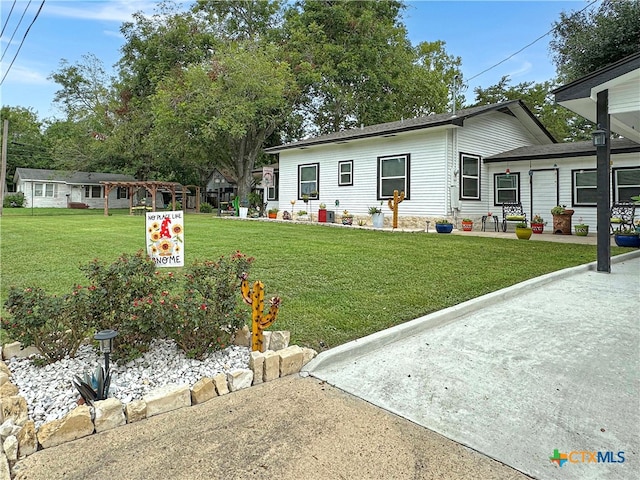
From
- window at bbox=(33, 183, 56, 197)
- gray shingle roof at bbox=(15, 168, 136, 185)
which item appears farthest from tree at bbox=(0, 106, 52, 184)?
window at bbox=(33, 183, 56, 197)

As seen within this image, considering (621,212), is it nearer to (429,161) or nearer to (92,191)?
(429,161)

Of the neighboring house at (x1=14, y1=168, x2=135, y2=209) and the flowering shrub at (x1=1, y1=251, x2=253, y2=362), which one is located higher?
the neighboring house at (x1=14, y1=168, x2=135, y2=209)

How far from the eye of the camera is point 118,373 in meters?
2.58

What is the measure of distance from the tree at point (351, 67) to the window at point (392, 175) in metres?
10.5

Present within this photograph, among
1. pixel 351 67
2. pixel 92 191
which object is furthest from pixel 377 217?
pixel 92 191

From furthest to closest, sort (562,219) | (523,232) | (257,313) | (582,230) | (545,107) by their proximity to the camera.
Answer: (545,107) → (562,219) → (582,230) → (523,232) → (257,313)

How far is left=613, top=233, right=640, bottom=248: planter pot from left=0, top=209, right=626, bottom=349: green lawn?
2.38 ft

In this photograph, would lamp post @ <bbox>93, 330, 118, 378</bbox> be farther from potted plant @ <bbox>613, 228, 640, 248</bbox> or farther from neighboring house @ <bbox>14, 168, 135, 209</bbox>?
neighboring house @ <bbox>14, 168, 135, 209</bbox>

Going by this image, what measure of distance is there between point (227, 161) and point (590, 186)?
18.8 m

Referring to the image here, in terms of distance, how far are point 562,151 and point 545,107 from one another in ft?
61.8

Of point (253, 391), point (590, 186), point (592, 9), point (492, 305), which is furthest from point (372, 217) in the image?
point (253, 391)

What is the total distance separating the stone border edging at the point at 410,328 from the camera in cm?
287

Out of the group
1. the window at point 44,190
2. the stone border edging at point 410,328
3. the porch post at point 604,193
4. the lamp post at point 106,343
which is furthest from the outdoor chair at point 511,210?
the window at point 44,190

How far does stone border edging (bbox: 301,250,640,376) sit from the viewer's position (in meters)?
2.87
